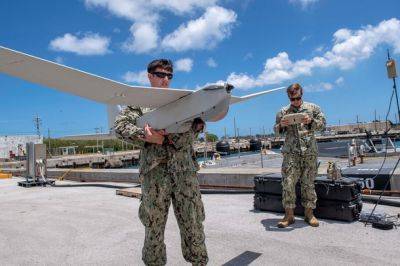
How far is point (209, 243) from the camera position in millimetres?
4508

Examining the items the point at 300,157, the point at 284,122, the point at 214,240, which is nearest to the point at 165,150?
the point at 214,240

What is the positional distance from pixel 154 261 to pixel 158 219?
1.14ft

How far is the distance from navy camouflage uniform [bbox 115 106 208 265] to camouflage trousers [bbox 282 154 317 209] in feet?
8.30

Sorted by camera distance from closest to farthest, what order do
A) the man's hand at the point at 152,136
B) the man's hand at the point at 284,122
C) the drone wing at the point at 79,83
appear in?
the drone wing at the point at 79,83 → the man's hand at the point at 152,136 → the man's hand at the point at 284,122

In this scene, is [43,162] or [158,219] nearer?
[158,219]

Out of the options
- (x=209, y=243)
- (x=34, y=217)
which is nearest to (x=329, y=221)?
(x=209, y=243)

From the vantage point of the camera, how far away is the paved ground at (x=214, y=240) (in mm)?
3936

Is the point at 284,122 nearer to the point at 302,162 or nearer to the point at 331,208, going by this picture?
the point at 302,162

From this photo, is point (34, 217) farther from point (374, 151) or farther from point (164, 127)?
point (374, 151)

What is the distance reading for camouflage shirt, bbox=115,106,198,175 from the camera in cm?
304

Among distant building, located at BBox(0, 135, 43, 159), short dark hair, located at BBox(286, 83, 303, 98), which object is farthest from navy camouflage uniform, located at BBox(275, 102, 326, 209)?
distant building, located at BBox(0, 135, 43, 159)

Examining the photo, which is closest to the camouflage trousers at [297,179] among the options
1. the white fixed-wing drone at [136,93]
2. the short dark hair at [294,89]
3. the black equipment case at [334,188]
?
the black equipment case at [334,188]

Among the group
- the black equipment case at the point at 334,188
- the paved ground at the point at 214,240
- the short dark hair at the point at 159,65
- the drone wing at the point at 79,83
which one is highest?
the short dark hair at the point at 159,65

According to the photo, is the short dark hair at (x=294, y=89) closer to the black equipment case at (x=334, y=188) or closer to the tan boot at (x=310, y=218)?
the black equipment case at (x=334, y=188)
